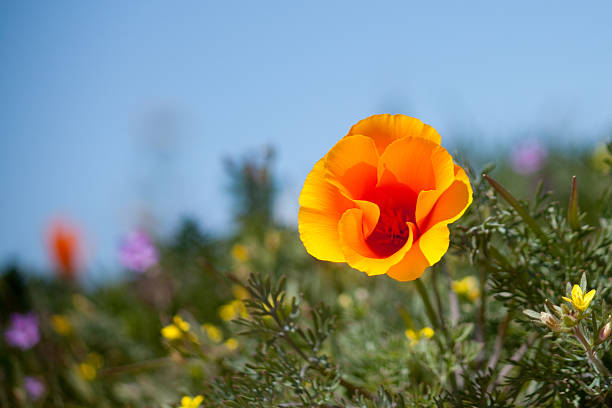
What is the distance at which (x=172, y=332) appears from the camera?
1205mm

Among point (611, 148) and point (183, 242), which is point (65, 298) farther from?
point (611, 148)

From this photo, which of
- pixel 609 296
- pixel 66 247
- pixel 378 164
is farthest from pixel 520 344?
pixel 66 247

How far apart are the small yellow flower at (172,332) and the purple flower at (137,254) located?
135 centimetres

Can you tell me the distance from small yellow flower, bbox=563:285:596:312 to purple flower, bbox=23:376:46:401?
75.6 inches

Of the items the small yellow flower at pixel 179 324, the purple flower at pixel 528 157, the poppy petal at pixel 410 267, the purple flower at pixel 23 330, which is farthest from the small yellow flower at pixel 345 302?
the purple flower at pixel 528 157

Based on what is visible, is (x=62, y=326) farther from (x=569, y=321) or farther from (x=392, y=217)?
(x=569, y=321)

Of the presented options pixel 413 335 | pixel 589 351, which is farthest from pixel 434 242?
pixel 413 335

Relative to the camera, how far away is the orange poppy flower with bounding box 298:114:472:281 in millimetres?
762

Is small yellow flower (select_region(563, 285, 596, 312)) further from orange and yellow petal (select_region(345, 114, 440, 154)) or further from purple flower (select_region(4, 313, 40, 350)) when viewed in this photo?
purple flower (select_region(4, 313, 40, 350))

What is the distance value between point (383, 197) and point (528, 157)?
352 cm

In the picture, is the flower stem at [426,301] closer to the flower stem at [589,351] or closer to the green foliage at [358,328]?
the green foliage at [358,328]

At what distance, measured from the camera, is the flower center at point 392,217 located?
2.86 feet

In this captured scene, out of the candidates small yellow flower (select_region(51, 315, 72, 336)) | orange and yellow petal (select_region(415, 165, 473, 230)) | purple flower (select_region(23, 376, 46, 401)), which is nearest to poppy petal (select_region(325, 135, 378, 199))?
orange and yellow petal (select_region(415, 165, 473, 230))

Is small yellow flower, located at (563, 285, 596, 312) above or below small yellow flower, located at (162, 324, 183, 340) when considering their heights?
above
